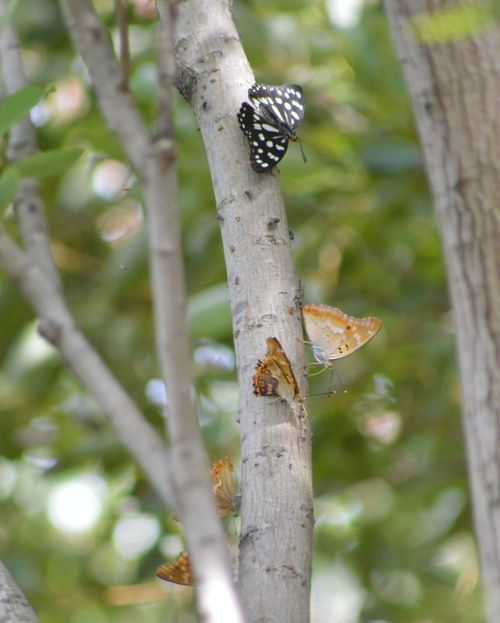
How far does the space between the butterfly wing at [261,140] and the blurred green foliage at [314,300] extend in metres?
0.92

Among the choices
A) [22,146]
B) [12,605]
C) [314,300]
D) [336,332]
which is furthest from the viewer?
[314,300]

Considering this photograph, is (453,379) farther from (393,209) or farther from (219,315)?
(219,315)

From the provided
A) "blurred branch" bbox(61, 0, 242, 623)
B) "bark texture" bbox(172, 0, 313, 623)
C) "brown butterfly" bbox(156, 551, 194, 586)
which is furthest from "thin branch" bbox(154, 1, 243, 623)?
"brown butterfly" bbox(156, 551, 194, 586)

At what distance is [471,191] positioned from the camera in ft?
4.18

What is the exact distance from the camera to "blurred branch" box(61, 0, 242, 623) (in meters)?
0.55

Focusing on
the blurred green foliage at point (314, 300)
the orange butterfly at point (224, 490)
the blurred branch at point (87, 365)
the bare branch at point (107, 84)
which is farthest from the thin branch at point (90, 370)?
the blurred green foliage at point (314, 300)

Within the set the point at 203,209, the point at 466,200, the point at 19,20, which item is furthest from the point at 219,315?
the point at 19,20

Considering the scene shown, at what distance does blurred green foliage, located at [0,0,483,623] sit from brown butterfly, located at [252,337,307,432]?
100cm

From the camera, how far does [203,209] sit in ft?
6.84

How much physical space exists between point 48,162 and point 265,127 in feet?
0.78

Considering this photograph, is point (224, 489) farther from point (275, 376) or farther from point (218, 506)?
point (275, 376)

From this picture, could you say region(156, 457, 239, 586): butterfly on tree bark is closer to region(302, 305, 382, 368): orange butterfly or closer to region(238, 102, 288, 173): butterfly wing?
region(302, 305, 382, 368): orange butterfly

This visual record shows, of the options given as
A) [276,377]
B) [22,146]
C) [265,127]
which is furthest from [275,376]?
[22,146]

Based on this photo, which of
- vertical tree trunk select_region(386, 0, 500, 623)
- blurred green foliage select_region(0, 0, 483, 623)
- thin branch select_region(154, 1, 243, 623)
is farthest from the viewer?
blurred green foliage select_region(0, 0, 483, 623)
